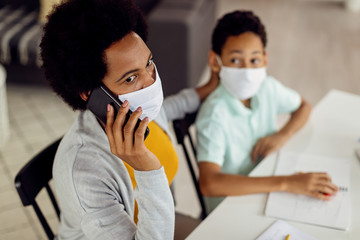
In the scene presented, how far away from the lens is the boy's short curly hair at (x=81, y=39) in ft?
2.96

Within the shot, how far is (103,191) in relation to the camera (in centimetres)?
100

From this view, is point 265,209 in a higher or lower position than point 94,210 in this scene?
lower

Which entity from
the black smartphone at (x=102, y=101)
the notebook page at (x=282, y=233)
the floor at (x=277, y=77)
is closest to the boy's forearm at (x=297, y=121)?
the notebook page at (x=282, y=233)

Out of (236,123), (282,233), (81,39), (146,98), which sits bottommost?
(282,233)

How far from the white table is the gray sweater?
0.16m

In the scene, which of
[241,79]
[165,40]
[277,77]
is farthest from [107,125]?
[277,77]

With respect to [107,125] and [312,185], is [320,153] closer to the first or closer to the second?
[312,185]

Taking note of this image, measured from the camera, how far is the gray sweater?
3.20ft

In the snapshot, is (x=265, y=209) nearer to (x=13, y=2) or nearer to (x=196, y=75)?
(x=196, y=75)

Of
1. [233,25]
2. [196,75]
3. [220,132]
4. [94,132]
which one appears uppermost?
[233,25]

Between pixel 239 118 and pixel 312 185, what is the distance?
1.24 ft

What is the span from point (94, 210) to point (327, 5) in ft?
14.7

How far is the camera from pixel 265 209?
3.77 ft

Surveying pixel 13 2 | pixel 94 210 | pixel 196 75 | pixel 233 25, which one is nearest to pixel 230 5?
pixel 196 75
